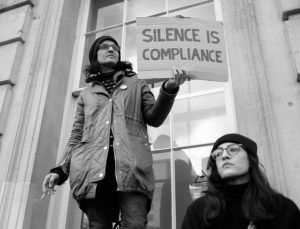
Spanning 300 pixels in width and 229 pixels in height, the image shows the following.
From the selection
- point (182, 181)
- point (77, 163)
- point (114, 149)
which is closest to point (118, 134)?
point (114, 149)

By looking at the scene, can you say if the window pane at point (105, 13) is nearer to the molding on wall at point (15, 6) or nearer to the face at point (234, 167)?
the molding on wall at point (15, 6)

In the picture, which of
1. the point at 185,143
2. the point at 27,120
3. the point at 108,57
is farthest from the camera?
the point at 27,120

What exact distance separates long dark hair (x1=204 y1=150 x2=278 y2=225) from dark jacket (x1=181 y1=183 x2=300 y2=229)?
0.03 meters

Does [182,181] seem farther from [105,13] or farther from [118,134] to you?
[105,13]

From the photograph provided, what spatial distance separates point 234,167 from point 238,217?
0.26m

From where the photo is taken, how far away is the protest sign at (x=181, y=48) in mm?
2021

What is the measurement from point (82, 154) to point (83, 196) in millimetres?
257

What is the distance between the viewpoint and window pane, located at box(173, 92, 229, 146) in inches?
114

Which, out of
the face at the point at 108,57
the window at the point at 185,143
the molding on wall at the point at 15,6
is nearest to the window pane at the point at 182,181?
the window at the point at 185,143

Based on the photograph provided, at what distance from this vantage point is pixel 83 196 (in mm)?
1837

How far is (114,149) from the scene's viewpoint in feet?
6.24

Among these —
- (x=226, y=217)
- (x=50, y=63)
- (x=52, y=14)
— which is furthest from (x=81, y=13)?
(x=226, y=217)

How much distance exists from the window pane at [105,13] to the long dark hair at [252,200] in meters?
2.76

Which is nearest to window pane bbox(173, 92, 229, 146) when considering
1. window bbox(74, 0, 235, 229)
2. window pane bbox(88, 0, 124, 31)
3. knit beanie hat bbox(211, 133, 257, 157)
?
window bbox(74, 0, 235, 229)
